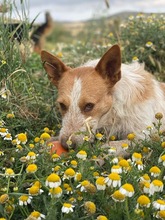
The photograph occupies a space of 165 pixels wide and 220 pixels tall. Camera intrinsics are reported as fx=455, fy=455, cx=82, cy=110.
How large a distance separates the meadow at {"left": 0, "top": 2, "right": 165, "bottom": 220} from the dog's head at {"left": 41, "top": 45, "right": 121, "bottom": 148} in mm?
208

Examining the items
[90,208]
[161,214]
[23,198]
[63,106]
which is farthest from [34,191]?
[63,106]

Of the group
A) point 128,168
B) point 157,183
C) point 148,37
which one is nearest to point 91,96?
point 128,168

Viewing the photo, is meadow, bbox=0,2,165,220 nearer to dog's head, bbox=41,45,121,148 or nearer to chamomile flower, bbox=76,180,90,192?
chamomile flower, bbox=76,180,90,192

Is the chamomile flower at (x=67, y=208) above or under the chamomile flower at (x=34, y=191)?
under

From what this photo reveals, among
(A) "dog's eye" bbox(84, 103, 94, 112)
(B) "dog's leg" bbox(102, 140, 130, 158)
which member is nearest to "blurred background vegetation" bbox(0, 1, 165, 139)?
(A) "dog's eye" bbox(84, 103, 94, 112)

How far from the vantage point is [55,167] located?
2777 millimetres

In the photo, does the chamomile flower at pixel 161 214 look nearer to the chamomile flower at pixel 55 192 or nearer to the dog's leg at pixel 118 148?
the chamomile flower at pixel 55 192

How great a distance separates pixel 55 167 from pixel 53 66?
1.53 meters

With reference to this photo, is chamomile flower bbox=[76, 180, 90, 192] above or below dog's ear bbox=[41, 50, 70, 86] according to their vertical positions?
below

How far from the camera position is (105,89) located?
386 cm

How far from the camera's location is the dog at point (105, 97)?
12.2 feet

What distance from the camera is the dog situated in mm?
3709

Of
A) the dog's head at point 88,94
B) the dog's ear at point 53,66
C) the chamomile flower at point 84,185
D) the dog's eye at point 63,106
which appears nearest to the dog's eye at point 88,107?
the dog's head at point 88,94

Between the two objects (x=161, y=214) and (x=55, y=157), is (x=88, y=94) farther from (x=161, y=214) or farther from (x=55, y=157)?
(x=161, y=214)
